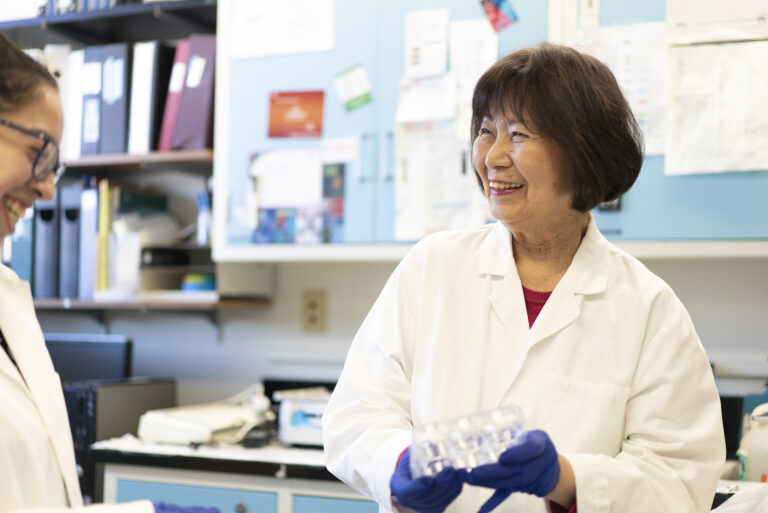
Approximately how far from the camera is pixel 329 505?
86.6 inches

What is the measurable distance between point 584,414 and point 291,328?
174 centimetres

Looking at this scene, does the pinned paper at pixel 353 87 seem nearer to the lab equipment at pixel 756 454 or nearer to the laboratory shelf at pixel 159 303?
the laboratory shelf at pixel 159 303

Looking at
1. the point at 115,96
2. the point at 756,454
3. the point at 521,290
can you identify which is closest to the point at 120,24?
the point at 115,96

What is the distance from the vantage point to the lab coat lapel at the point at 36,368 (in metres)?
1.18

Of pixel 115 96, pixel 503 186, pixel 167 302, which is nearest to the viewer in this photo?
pixel 503 186

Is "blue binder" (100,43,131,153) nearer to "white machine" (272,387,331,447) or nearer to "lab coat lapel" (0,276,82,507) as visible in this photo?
"white machine" (272,387,331,447)

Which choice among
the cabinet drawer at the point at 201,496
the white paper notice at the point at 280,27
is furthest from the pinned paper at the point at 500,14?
the cabinet drawer at the point at 201,496

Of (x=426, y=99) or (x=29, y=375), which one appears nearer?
(x=29, y=375)

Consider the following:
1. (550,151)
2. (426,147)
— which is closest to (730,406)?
(426,147)

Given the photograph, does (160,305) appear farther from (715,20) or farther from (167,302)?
(715,20)

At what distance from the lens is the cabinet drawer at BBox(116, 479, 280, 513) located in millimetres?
2268

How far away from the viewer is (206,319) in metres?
3.02

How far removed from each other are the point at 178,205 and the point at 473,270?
193 cm

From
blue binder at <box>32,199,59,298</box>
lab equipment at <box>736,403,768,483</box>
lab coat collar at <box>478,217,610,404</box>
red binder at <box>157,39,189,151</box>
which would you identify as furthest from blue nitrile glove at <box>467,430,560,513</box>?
blue binder at <box>32,199,59,298</box>
